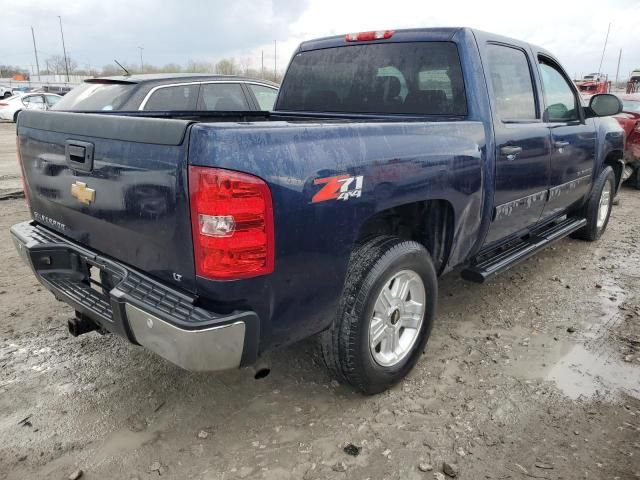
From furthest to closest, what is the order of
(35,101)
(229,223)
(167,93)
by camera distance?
(35,101) → (167,93) → (229,223)

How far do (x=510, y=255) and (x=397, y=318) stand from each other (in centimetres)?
141

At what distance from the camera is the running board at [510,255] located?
11.3ft

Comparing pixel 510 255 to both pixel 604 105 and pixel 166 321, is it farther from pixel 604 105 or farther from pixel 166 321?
pixel 166 321

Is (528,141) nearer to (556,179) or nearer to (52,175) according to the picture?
(556,179)

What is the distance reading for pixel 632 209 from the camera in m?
7.61

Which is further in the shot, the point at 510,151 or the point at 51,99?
the point at 51,99

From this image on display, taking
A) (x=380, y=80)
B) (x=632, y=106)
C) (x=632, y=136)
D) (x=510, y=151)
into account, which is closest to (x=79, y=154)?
(x=380, y=80)

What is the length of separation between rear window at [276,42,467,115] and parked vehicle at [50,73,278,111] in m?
2.50

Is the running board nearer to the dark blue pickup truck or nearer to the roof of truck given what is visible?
the dark blue pickup truck

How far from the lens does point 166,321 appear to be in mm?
1958

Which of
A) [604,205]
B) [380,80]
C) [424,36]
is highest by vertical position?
[424,36]

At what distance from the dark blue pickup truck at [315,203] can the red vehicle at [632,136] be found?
571 cm

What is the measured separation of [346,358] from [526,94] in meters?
2.51

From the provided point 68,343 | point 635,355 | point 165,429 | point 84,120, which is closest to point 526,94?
point 635,355
